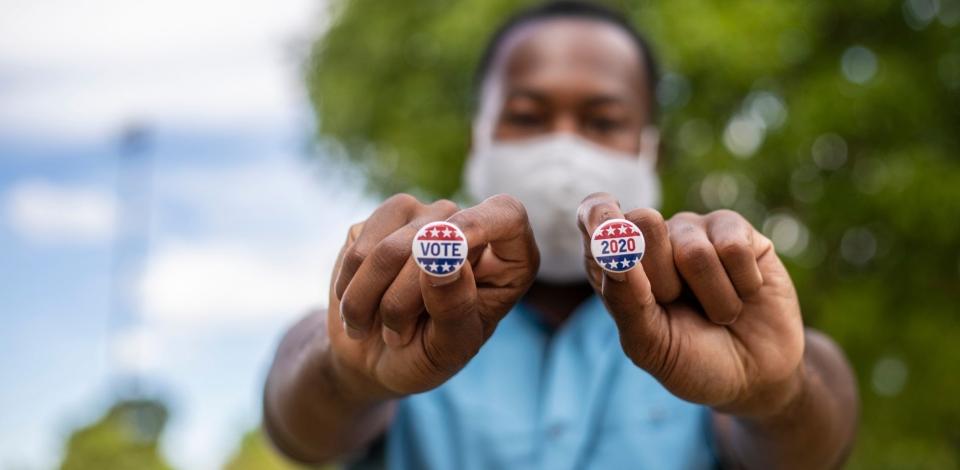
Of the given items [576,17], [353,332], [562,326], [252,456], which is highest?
[576,17]

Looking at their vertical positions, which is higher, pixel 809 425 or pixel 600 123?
pixel 600 123

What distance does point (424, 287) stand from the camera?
1.31 meters

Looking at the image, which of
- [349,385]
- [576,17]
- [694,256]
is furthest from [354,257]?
[576,17]

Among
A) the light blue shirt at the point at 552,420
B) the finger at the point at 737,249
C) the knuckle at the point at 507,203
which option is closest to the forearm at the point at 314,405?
the light blue shirt at the point at 552,420

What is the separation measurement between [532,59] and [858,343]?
615cm

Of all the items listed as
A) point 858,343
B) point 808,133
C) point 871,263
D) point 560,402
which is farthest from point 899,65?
point 560,402

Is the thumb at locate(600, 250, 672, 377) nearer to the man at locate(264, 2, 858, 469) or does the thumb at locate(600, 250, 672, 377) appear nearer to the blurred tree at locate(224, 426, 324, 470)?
the man at locate(264, 2, 858, 469)

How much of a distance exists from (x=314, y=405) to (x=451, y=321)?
1.93 feet

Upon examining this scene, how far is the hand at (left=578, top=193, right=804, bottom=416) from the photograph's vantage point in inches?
53.9

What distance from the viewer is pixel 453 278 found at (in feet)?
4.25

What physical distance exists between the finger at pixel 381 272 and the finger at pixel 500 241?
69 millimetres

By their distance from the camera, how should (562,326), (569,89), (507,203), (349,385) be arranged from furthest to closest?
(569,89)
(562,326)
(349,385)
(507,203)

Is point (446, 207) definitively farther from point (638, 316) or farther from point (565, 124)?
point (565, 124)

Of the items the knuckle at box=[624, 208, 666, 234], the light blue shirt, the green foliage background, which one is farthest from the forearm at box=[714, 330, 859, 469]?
the green foliage background
